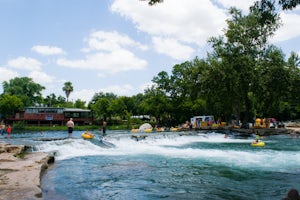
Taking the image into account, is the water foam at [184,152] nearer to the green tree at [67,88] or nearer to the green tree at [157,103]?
the green tree at [157,103]

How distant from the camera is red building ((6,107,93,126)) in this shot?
245 feet

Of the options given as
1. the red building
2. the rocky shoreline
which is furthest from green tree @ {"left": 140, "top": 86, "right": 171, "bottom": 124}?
the rocky shoreline

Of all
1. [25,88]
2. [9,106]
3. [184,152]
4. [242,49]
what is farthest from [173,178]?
[25,88]

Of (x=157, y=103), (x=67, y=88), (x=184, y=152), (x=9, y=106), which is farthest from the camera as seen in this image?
(x=67, y=88)

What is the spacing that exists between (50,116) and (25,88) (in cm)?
4269

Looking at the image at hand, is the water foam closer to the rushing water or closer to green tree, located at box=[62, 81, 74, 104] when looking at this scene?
the rushing water

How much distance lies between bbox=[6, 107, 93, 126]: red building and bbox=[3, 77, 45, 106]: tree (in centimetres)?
3357

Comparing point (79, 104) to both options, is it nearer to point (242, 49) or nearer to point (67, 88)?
point (67, 88)

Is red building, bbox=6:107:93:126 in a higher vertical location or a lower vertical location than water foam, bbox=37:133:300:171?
higher

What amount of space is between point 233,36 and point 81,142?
30.2 metres

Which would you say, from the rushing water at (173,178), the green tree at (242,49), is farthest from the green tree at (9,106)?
the rushing water at (173,178)

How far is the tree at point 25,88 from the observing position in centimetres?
10681

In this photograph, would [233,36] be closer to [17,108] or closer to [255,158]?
[255,158]

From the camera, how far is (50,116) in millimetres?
75062
